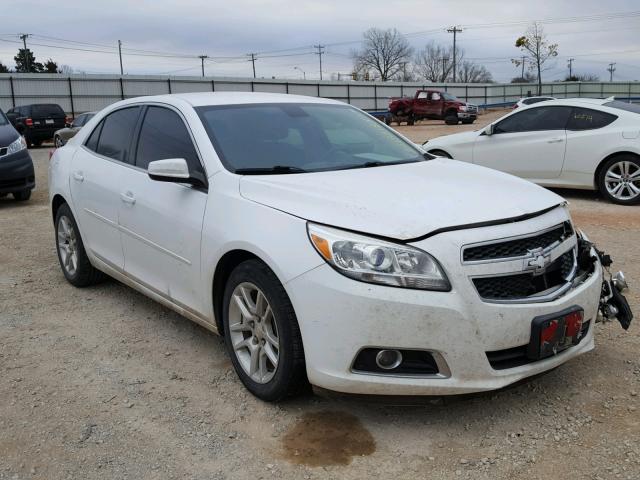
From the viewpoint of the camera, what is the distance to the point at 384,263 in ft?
9.10

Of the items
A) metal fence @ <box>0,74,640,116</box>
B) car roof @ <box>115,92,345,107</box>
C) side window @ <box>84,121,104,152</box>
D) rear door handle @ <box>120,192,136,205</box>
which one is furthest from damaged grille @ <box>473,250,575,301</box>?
metal fence @ <box>0,74,640,116</box>

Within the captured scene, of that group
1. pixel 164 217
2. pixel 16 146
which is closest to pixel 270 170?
pixel 164 217

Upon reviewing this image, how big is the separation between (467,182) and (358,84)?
4398cm

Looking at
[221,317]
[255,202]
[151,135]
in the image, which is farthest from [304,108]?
[221,317]

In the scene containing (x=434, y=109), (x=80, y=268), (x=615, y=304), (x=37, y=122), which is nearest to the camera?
(x=615, y=304)

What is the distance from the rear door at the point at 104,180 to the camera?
448cm

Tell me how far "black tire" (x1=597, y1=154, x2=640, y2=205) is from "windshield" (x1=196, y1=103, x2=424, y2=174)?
5.54 meters

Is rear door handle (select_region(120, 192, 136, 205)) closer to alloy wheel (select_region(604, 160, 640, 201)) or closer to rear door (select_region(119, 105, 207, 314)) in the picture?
rear door (select_region(119, 105, 207, 314))

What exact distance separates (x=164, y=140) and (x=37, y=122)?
23508 millimetres

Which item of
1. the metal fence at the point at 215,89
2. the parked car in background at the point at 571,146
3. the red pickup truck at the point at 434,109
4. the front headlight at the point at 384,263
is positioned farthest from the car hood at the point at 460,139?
the red pickup truck at the point at 434,109

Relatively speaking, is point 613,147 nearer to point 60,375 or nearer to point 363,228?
point 363,228

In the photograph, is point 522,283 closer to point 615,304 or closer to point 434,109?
point 615,304

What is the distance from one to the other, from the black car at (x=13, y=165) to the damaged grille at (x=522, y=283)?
8.87 meters

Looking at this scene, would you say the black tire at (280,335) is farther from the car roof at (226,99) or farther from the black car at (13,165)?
the black car at (13,165)
